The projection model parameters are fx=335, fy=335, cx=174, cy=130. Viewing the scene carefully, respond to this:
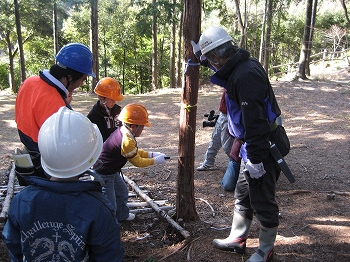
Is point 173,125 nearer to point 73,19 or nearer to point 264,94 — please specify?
point 264,94

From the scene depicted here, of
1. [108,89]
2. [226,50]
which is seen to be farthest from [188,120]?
[108,89]

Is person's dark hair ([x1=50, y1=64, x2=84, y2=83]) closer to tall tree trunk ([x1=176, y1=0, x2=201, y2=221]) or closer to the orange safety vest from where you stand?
the orange safety vest

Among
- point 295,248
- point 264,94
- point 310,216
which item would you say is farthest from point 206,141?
point 264,94

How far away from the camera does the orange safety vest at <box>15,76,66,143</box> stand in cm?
260

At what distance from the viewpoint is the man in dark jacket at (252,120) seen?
8.51 feet

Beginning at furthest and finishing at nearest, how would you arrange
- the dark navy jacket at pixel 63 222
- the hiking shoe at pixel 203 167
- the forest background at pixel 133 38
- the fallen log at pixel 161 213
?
the forest background at pixel 133 38 → the hiking shoe at pixel 203 167 → the fallen log at pixel 161 213 → the dark navy jacket at pixel 63 222

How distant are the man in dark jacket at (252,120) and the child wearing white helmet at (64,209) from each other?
134 cm

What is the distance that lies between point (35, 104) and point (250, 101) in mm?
1666

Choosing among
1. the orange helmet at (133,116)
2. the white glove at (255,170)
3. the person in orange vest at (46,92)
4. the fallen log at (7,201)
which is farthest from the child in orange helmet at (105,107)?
the white glove at (255,170)

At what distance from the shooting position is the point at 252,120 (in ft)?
8.50

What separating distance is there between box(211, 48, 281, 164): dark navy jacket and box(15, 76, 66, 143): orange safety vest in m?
1.34

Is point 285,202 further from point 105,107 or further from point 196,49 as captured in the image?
point 105,107

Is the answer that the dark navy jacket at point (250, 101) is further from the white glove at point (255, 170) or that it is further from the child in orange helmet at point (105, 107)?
the child in orange helmet at point (105, 107)

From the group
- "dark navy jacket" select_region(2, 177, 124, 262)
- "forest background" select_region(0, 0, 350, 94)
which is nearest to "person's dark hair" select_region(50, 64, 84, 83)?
"dark navy jacket" select_region(2, 177, 124, 262)
